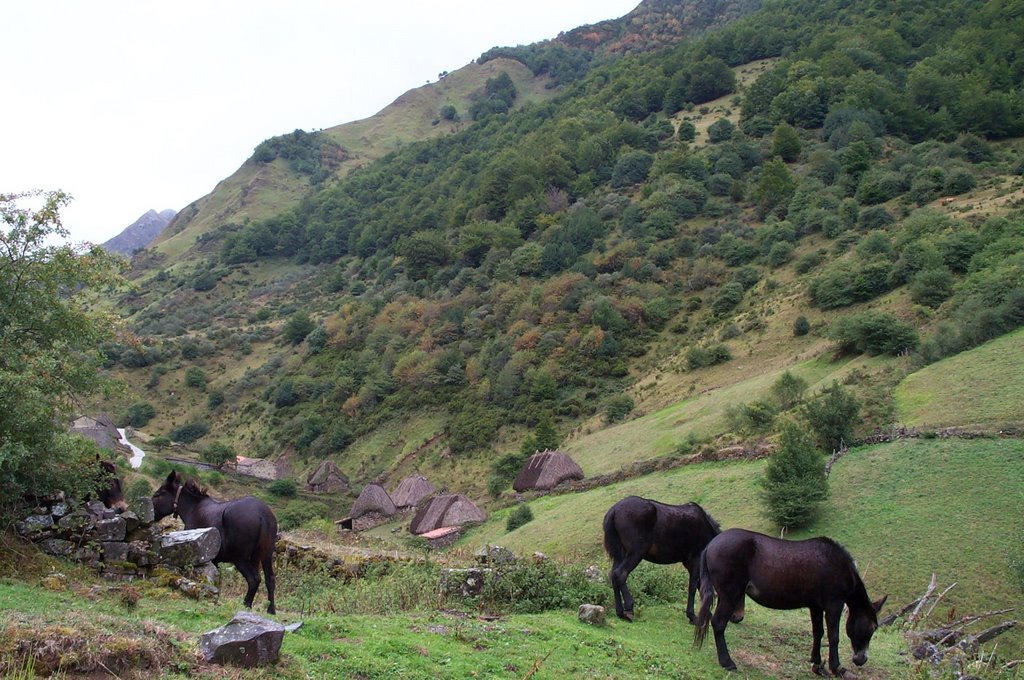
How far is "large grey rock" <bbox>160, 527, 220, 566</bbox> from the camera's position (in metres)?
10.6

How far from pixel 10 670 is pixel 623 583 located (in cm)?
840

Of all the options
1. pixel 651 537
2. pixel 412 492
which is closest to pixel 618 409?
pixel 412 492

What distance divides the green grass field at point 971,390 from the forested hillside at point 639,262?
1384mm

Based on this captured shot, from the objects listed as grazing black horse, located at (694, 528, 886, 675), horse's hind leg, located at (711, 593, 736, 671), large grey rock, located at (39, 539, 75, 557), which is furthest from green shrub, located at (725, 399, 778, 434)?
large grey rock, located at (39, 539, 75, 557)

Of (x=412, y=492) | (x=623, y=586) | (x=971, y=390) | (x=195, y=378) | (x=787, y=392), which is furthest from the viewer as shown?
(x=195, y=378)

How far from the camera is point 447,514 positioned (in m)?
37.9

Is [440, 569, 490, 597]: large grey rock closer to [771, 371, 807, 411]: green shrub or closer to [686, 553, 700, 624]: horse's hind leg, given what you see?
[686, 553, 700, 624]: horse's hind leg

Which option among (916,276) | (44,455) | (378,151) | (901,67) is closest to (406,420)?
(916,276)

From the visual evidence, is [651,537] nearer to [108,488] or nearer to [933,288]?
[108,488]

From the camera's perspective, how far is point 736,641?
414 inches

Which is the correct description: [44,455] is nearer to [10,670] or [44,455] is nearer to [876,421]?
[10,670]

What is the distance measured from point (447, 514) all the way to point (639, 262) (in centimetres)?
4225

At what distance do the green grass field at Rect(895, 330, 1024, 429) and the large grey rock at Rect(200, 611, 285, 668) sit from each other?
940 inches

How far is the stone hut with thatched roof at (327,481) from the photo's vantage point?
2167 inches
